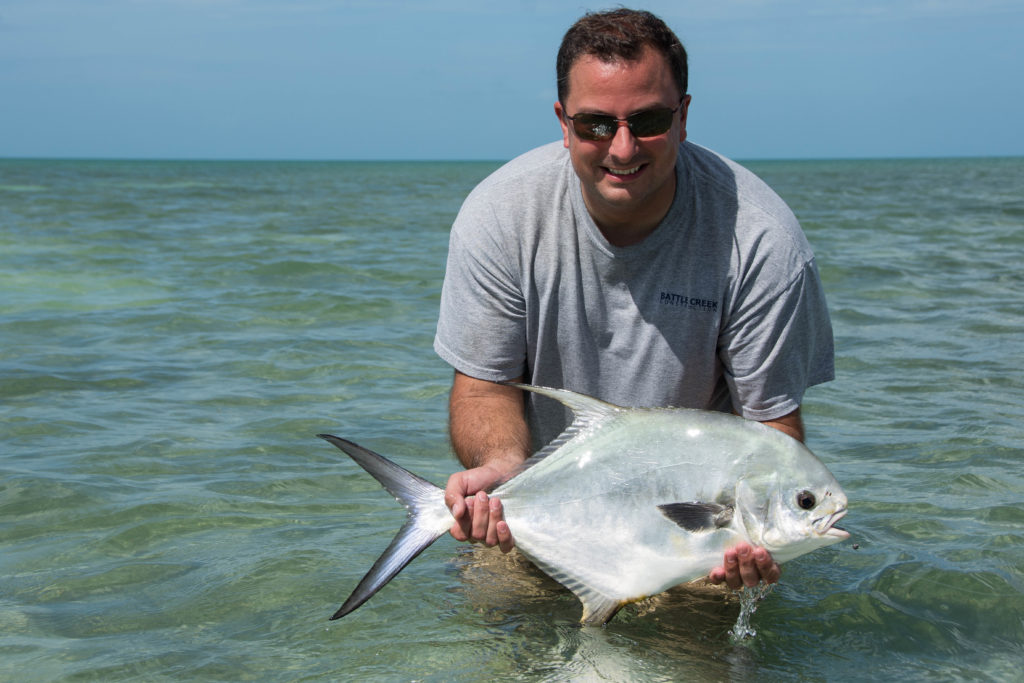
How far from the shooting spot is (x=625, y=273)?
339 centimetres

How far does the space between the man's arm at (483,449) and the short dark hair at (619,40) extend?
3.08ft

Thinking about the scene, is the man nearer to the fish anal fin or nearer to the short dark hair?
the short dark hair

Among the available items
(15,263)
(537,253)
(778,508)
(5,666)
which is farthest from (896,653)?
Answer: (15,263)

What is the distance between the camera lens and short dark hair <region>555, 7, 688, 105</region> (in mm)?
3045

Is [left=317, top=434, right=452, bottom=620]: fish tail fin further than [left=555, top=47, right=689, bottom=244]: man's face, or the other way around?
Answer: [left=555, top=47, right=689, bottom=244]: man's face

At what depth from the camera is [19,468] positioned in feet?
15.8

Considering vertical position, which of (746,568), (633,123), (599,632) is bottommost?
(599,632)

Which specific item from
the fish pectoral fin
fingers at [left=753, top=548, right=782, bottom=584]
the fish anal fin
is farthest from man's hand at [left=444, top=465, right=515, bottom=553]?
fingers at [left=753, top=548, right=782, bottom=584]

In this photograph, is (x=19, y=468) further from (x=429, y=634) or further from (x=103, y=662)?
(x=429, y=634)

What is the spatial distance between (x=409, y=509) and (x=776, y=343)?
4.09 feet

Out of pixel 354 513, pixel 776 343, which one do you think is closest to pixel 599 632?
pixel 776 343

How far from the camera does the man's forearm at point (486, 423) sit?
3.22 metres

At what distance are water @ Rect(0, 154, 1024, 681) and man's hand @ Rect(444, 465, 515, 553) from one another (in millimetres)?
478

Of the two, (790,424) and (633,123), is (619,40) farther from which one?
(790,424)
